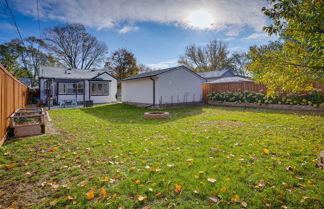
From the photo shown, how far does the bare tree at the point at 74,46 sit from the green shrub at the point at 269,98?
Result: 27.1 m

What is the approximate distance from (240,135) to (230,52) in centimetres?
3873

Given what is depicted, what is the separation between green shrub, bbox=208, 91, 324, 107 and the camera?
10.1 metres

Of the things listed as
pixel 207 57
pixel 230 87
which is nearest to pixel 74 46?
pixel 207 57

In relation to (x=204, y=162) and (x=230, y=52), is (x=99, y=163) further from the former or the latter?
(x=230, y=52)

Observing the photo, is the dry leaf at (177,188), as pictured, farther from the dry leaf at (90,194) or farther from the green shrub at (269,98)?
the green shrub at (269,98)

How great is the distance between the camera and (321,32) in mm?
3043

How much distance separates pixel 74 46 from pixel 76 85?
56.9ft

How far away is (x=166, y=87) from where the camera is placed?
1366cm

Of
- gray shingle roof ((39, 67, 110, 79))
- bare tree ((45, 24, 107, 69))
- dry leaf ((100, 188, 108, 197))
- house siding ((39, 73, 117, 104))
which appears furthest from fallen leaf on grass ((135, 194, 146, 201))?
bare tree ((45, 24, 107, 69))

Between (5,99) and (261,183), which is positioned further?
(5,99)

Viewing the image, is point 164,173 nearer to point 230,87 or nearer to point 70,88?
point 230,87

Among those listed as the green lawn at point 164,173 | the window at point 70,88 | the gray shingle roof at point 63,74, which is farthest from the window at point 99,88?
the green lawn at point 164,173

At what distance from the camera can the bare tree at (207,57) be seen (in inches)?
1481

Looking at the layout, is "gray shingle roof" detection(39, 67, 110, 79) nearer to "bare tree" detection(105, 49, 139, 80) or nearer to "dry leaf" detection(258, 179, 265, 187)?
"bare tree" detection(105, 49, 139, 80)
